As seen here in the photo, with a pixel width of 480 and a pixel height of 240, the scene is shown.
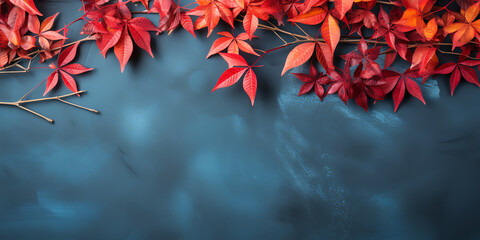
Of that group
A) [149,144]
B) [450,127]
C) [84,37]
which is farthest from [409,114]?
[84,37]

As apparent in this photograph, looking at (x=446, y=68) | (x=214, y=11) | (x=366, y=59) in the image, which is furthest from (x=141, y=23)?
(x=446, y=68)

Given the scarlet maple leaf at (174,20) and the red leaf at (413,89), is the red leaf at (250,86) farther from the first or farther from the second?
the red leaf at (413,89)

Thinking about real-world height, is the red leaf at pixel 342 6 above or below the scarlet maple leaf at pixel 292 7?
above

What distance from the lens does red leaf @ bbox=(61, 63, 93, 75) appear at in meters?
0.88

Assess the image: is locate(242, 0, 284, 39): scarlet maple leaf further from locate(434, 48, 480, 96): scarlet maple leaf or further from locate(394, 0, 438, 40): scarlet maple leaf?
locate(434, 48, 480, 96): scarlet maple leaf

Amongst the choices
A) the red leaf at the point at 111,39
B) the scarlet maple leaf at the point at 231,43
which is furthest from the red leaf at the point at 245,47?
the red leaf at the point at 111,39

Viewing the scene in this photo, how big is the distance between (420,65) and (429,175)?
0.32 m

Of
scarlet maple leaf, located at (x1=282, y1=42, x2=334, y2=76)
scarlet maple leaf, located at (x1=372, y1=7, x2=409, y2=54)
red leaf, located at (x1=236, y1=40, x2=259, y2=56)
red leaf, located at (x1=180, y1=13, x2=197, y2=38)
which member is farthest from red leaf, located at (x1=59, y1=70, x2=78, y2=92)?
scarlet maple leaf, located at (x1=372, y1=7, x2=409, y2=54)

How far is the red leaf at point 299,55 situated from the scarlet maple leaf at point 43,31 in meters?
0.68

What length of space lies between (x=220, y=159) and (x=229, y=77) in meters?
0.26

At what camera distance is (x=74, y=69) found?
34.7 inches

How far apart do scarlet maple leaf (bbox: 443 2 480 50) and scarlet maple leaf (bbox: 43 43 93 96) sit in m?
1.03

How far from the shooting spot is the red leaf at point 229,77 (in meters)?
0.79

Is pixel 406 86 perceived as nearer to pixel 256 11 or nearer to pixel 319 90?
pixel 319 90
